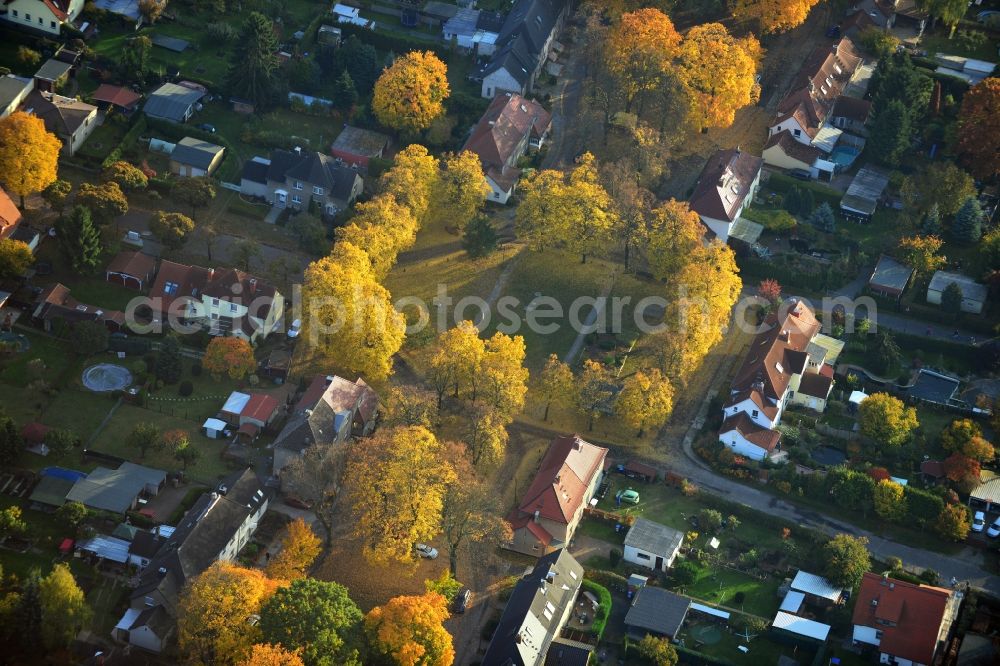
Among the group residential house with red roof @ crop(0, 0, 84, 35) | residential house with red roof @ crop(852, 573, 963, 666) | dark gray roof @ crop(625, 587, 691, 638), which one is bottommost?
dark gray roof @ crop(625, 587, 691, 638)

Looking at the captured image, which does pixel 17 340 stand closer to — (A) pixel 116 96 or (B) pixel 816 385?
(A) pixel 116 96

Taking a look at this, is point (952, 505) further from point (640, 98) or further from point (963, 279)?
point (640, 98)

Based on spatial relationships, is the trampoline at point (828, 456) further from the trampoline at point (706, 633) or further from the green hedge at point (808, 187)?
the green hedge at point (808, 187)

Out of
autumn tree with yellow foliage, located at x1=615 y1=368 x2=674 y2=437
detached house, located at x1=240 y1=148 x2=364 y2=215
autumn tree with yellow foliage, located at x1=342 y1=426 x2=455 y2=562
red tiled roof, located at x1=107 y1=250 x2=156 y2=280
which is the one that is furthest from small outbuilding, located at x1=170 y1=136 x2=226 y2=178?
autumn tree with yellow foliage, located at x1=615 y1=368 x2=674 y2=437

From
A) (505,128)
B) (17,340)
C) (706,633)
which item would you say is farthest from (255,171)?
(706,633)

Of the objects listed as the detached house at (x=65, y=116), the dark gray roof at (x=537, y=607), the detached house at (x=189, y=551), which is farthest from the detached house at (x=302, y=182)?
the dark gray roof at (x=537, y=607)

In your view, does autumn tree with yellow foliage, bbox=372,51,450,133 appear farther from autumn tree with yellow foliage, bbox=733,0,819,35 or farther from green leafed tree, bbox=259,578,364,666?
green leafed tree, bbox=259,578,364,666

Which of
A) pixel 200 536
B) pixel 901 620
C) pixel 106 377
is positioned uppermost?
pixel 200 536
